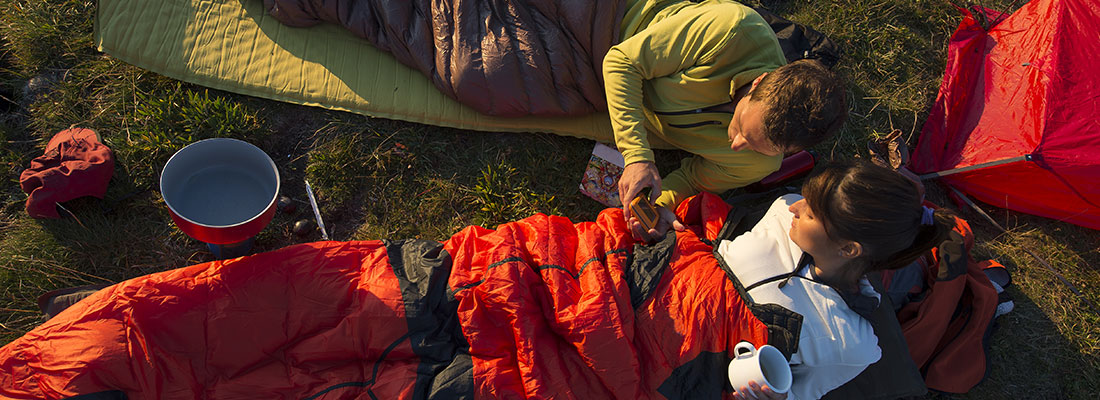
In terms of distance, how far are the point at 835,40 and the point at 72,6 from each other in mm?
4711

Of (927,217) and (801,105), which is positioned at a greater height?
(801,105)

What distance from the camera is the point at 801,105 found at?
2182mm

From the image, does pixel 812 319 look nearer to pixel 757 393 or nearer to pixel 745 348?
pixel 745 348

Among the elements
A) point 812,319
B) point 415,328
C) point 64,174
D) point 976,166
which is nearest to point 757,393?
point 812,319

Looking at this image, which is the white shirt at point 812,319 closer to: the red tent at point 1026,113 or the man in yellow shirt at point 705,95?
the man in yellow shirt at point 705,95

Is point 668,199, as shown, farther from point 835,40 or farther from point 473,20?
point 835,40

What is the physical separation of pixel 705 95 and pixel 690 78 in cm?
12

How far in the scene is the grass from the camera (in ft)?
9.99

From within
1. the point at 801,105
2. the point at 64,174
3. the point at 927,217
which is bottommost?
the point at 64,174

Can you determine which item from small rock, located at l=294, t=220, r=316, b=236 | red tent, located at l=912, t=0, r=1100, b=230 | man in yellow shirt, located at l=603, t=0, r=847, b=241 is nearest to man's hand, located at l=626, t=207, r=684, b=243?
man in yellow shirt, located at l=603, t=0, r=847, b=241

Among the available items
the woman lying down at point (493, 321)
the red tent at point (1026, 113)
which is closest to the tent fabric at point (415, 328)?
the woman lying down at point (493, 321)

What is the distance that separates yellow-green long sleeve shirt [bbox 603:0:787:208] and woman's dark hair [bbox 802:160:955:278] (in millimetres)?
659

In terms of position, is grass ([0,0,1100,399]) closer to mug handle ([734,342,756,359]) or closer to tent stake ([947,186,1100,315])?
tent stake ([947,186,1100,315])

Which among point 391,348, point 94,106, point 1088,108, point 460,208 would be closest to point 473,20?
point 460,208
